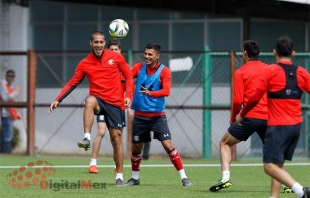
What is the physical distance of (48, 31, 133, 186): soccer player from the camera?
12.8 m

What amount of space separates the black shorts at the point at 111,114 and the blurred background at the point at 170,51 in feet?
27.0

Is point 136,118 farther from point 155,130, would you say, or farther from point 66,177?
point 66,177

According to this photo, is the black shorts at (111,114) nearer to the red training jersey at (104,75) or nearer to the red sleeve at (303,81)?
the red training jersey at (104,75)

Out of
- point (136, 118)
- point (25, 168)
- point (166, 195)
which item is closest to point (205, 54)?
point (25, 168)

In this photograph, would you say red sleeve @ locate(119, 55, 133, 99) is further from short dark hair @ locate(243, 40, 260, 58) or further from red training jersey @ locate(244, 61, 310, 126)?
red training jersey @ locate(244, 61, 310, 126)

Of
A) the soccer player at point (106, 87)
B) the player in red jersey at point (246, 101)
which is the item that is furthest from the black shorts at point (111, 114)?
the player in red jersey at point (246, 101)

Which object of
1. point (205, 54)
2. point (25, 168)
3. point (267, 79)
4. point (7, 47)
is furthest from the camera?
point (7, 47)

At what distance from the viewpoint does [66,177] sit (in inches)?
579

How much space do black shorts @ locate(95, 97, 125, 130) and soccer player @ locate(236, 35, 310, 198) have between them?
11.7 ft

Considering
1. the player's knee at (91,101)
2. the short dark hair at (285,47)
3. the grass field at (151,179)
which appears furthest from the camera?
the player's knee at (91,101)

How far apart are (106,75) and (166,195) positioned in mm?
2462

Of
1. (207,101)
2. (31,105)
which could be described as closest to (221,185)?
(207,101)

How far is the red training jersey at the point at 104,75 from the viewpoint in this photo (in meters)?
13.0

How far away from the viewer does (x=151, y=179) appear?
47.8ft
